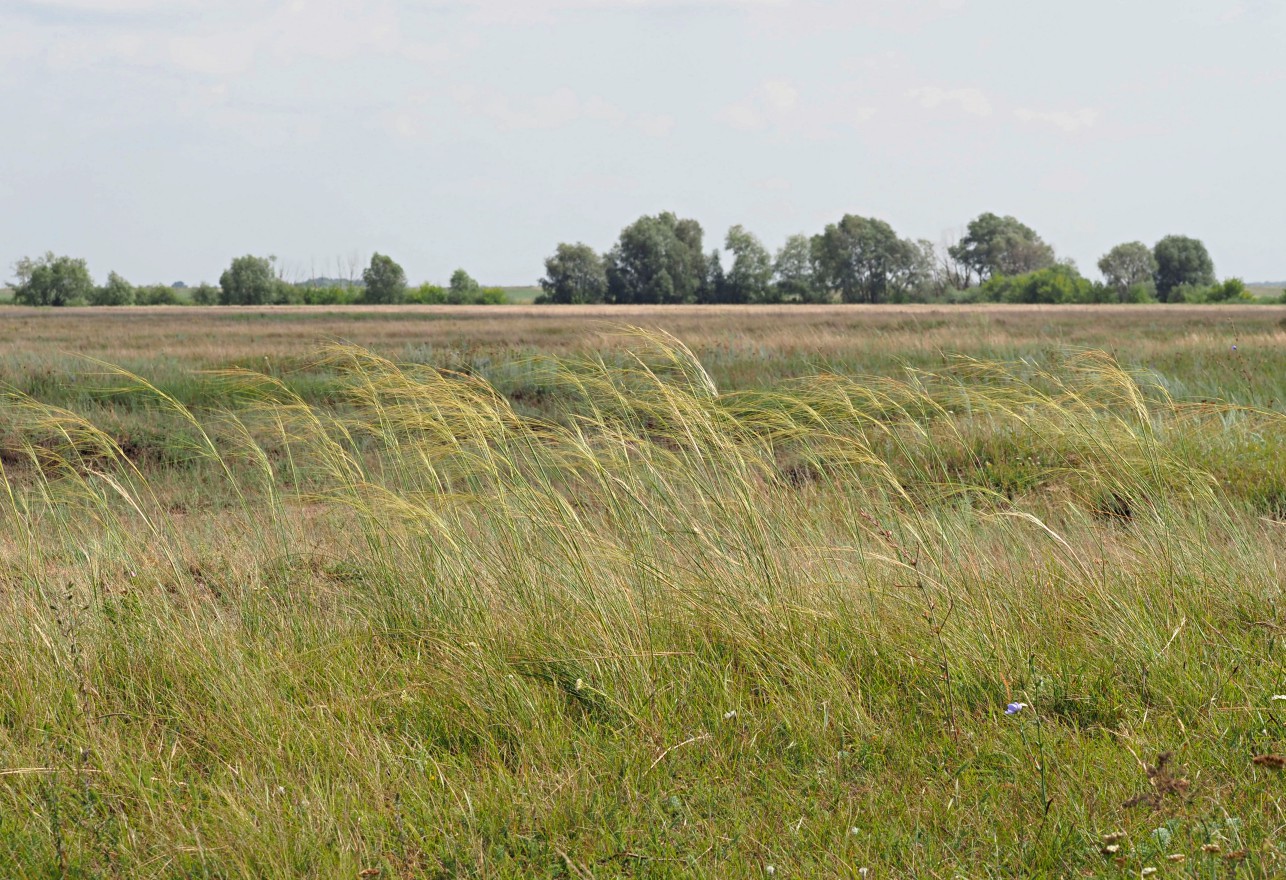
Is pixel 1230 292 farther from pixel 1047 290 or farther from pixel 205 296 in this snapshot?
pixel 205 296

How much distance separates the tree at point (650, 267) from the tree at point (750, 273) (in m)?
3.74

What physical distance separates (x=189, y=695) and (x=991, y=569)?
304 cm

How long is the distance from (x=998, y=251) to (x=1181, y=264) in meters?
19.7

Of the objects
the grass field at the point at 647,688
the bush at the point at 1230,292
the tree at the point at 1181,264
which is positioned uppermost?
the tree at the point at 1181,264

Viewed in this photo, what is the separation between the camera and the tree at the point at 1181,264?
96812 millimetres

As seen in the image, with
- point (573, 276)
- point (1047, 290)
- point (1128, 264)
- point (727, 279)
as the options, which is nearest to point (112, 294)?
point (573, 276)

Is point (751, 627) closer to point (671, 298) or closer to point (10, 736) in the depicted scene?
point (10, 736)

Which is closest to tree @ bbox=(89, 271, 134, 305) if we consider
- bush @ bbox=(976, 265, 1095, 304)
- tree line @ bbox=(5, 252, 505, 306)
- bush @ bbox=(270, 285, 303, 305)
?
tree line @ bbox=(5, 252, 505, 306)

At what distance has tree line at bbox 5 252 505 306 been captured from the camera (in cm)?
8950

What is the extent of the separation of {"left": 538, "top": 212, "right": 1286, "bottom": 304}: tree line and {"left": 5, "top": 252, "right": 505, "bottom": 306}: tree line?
11607mm

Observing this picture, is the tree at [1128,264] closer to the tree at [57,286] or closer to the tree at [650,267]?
the tree at [650,267]

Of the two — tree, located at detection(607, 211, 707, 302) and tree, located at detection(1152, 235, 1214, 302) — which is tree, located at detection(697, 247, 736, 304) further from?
tree, located at detection(1152, 235, 1214, 302)

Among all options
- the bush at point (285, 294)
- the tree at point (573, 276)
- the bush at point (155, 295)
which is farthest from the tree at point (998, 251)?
the bush at point (155, 295)

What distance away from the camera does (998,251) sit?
11131 centimetres
